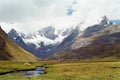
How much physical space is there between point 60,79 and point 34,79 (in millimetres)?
7192

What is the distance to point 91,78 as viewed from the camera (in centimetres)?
8456

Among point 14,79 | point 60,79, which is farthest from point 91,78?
point 14,79

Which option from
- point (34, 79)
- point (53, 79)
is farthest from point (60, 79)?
point (34, 79)

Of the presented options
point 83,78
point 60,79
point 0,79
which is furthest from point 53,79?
point 0,79

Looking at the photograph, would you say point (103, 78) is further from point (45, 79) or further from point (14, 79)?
point (14, 79)

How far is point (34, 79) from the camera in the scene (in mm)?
83812

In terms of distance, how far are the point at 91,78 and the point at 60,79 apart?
28.5ft

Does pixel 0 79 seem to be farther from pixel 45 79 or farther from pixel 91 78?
pixel 91 78

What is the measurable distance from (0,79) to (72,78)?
20544 mm

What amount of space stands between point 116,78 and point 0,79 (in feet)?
107

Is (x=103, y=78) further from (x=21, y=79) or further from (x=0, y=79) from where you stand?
(x=0, y=79)

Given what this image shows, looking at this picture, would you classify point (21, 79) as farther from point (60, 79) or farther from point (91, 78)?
point (91, 78)

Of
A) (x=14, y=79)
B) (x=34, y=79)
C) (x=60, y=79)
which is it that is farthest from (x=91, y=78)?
(x=14, y=79)

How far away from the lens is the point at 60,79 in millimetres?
83750
